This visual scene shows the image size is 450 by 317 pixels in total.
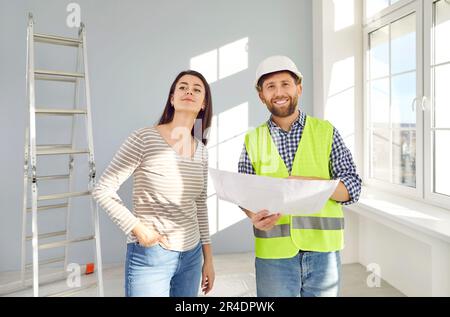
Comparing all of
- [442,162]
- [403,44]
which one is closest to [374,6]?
[403,44]

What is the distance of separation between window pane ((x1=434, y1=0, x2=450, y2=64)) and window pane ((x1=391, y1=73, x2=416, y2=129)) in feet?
0.87

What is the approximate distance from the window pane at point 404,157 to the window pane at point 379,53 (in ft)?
1.65

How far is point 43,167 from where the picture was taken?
326 cm

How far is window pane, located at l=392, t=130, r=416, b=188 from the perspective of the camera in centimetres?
286

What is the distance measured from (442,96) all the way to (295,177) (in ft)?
5.67

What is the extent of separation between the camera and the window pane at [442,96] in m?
2.49

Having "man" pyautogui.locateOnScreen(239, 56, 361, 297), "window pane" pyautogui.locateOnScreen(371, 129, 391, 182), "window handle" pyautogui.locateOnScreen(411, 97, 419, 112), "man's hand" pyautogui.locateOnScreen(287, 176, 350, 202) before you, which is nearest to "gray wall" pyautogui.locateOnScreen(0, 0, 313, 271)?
"window pane" pyautogui.locateOnScreen(371, 129, 391, 182)

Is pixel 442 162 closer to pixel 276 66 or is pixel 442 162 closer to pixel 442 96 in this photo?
pixel 442 96

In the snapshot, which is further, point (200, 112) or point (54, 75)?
point (54, 75)

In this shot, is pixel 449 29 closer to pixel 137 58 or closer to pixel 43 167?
pixel 137 58

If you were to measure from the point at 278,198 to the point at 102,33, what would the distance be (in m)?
2.67

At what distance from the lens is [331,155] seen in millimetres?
1355

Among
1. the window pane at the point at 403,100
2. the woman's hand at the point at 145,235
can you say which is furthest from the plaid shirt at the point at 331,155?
the window pane at the point at 403,100

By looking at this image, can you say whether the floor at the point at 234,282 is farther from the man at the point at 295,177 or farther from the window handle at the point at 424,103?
the man at the point at 295,177
